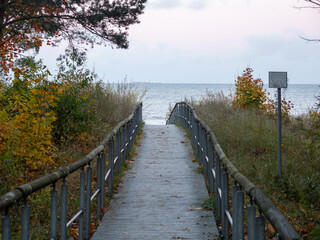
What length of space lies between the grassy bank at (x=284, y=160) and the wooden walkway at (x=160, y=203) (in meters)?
1.16

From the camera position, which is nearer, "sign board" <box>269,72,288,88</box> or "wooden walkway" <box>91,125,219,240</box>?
"wooden walkway" <box>91,125,219,240</box>

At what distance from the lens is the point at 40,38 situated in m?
17.5

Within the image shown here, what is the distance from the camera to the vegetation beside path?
7316 mm

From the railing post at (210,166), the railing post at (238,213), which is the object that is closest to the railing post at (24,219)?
the railing post at (238,213)

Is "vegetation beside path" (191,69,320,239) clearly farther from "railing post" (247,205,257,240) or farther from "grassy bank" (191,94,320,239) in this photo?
"railing post" (247,205,257,240)

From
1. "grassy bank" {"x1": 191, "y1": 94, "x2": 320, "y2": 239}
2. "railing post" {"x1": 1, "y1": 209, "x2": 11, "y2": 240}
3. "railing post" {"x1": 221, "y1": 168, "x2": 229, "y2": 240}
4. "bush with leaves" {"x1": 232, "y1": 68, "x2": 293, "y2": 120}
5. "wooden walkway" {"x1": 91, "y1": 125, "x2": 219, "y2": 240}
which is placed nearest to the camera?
"railing post" {"x1": 1, "y1": 209, "x2": 11, "y2": 240}

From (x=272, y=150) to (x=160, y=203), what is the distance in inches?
184

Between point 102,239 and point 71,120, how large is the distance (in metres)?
7.51

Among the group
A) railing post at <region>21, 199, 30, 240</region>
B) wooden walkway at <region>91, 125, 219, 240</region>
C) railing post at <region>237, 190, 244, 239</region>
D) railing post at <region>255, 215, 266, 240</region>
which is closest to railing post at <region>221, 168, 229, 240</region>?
wooden walkway at <region>91, 125, 219, 240</region>

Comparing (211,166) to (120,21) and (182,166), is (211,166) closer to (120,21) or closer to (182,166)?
(182,166)

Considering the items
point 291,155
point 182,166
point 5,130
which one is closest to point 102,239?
point 5,130

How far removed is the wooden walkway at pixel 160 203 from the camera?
6.16 meters

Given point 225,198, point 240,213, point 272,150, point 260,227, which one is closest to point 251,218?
point 260,227

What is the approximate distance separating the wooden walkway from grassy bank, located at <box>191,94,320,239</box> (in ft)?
3.81
